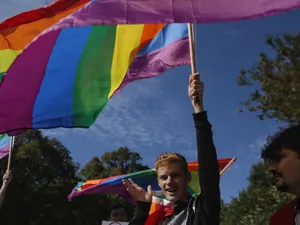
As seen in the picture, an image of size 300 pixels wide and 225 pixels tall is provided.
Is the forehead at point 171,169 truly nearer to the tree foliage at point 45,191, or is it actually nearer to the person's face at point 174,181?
the person's face at point 174,181

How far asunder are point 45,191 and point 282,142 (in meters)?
34.9

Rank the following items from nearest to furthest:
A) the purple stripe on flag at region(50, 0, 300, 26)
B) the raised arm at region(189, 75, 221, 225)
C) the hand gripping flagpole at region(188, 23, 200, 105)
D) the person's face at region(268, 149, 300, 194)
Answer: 1. the person's face at region(268, 149, 300, 194)
2. the raised arm at region(189, 75, 221, 225)
3. the hand gripping flagpole at region(188, 23, 200, 105)
4. the purple stripe on flag at region(50, 0, 300, 26)

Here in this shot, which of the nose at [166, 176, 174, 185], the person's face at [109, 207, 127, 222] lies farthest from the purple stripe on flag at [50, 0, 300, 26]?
the person's face at [109, 207, 127, 222]

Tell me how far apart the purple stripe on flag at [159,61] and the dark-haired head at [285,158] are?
2.98m

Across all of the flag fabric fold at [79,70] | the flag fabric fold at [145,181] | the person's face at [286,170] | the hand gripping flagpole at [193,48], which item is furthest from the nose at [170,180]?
the flag fabric fold at [145,181]

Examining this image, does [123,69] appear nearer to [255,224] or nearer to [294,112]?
[294,112]

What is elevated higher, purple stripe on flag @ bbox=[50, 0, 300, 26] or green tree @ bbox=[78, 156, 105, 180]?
green tree @ bbox=[78, 156, 105, 180]

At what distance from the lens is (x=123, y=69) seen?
17.0ft

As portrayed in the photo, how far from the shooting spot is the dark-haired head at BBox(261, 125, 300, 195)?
247 cm

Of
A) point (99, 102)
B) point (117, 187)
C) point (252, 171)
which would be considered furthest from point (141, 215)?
point (252, 171)

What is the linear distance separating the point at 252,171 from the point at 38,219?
24635 mm

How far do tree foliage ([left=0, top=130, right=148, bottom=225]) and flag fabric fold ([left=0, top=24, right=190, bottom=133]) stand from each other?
28.9m

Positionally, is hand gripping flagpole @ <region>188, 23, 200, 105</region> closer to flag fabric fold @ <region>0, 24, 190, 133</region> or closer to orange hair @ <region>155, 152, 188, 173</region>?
orange hair @ <region>155, 152, 188, 173</region>

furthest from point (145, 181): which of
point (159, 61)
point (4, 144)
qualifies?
point (159, 61)
